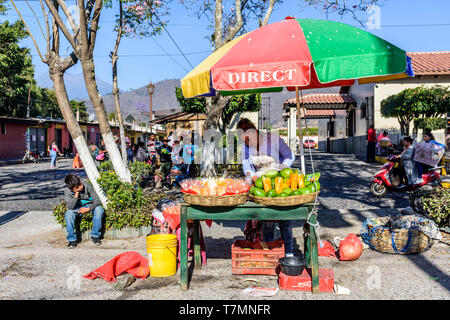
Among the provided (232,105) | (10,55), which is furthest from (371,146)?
(10,55)

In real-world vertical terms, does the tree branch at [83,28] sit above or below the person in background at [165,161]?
above

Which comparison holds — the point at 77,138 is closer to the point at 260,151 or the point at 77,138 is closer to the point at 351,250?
the point at 260,151

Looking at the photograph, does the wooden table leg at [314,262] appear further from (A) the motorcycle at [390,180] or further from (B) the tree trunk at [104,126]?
(A) the motorcycle at [390,180]

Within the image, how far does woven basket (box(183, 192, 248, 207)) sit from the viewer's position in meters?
4.22

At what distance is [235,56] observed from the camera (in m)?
4.52

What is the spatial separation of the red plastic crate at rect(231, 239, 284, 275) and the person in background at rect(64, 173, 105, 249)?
2.60 metres

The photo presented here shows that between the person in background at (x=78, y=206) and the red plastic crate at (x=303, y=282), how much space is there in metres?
3.31

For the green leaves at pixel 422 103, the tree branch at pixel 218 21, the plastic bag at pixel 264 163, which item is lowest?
the plastic bag at pixel 264 163

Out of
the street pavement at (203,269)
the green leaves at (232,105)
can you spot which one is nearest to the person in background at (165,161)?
the street pavement at (203,269)

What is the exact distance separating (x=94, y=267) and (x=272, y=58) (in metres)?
3.59

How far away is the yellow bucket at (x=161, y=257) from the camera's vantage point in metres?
4.87

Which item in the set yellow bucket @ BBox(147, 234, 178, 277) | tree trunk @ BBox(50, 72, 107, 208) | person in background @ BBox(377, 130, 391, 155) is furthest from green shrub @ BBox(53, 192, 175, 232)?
person in background @ BBox(377, 130, 391, 155)

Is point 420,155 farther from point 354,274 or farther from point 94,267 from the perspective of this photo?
point 94,267
